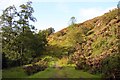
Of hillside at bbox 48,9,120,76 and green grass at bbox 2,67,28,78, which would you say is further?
hillside at bbox 48,9,120,76

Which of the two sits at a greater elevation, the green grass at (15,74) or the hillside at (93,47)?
the hillside at (93,47)

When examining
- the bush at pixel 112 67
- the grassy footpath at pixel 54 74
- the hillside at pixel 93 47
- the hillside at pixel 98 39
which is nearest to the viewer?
the grassy footpath at pixel 54 74

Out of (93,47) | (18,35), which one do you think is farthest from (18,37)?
(93,47)

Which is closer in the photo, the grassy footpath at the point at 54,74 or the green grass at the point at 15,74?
the grassy footpath at the point at 54,74

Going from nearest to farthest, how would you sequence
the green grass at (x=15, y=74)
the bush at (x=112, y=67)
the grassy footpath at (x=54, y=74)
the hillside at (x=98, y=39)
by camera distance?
the grassy footpath at (x=54, y=74) < the bush at (x=112, y=67) < the green grass at (x=15, y=74) < the hillside at (x=98, y=39)

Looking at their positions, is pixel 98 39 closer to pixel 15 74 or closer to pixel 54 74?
pixel 54 74

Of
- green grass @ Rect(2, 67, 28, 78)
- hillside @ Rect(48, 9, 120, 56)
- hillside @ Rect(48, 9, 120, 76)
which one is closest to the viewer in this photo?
green grass @ Rect(2, 67, 28, 78)

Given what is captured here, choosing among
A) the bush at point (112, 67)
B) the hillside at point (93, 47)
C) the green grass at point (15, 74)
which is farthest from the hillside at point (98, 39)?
the green grass at point (15, 74)

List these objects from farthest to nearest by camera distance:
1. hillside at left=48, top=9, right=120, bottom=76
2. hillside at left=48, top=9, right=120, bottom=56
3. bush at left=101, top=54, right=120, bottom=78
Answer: hillside at left=48, top=9, right=120, bottom=56 < hillside at left=48, top=9, right=120, bottom=76 < bush at left=101, top=54, right=120, bottom=78

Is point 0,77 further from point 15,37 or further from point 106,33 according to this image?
point 106,33

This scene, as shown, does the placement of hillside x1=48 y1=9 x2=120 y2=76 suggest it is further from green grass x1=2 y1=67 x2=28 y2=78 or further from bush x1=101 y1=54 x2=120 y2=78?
green grass x1=2 y1=67 x2=28 y2=78

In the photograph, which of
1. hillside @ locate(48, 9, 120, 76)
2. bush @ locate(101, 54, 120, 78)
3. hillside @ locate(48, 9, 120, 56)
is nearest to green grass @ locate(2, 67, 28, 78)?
hillside @ locate(48, 9, 120, 76)

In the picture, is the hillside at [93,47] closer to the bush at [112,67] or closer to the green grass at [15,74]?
the bush at [112,67]

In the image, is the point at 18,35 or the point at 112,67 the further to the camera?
the point at 18,35
